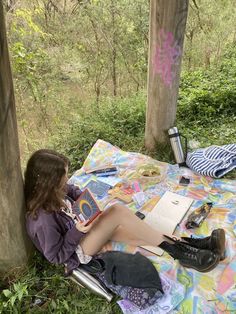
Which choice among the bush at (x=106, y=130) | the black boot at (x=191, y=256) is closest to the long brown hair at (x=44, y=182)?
the black boot at (x=191, y=256)

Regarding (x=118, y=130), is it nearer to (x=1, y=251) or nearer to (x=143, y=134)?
(x=143, y=134)

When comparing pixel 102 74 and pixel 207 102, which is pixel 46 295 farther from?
pixel 102 74

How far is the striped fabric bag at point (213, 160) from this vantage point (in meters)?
2.79

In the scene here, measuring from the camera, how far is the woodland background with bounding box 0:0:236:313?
363 cm

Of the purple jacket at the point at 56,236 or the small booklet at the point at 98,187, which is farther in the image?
the small booklet at the point at 98,187

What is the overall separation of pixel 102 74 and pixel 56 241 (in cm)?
484

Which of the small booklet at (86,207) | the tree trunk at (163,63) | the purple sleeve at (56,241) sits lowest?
the purple sleeve at (56,241)

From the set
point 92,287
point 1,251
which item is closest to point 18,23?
point 1,251

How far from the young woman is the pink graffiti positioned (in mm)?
1463

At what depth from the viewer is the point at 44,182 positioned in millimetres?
1799

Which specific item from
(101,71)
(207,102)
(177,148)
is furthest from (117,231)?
(101,71)

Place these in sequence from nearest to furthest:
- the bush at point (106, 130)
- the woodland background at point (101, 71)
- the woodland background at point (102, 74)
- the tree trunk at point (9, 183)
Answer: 1. the tree trunk at point (9, 183)
2. the bush at point (106, 130)
3. the woodland background at point (102, 74)
4. the woodland background at point (101, 71)

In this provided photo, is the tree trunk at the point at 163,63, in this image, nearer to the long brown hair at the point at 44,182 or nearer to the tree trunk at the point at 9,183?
the long brown hair at the point at 44,182

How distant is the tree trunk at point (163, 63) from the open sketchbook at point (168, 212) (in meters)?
0.81
